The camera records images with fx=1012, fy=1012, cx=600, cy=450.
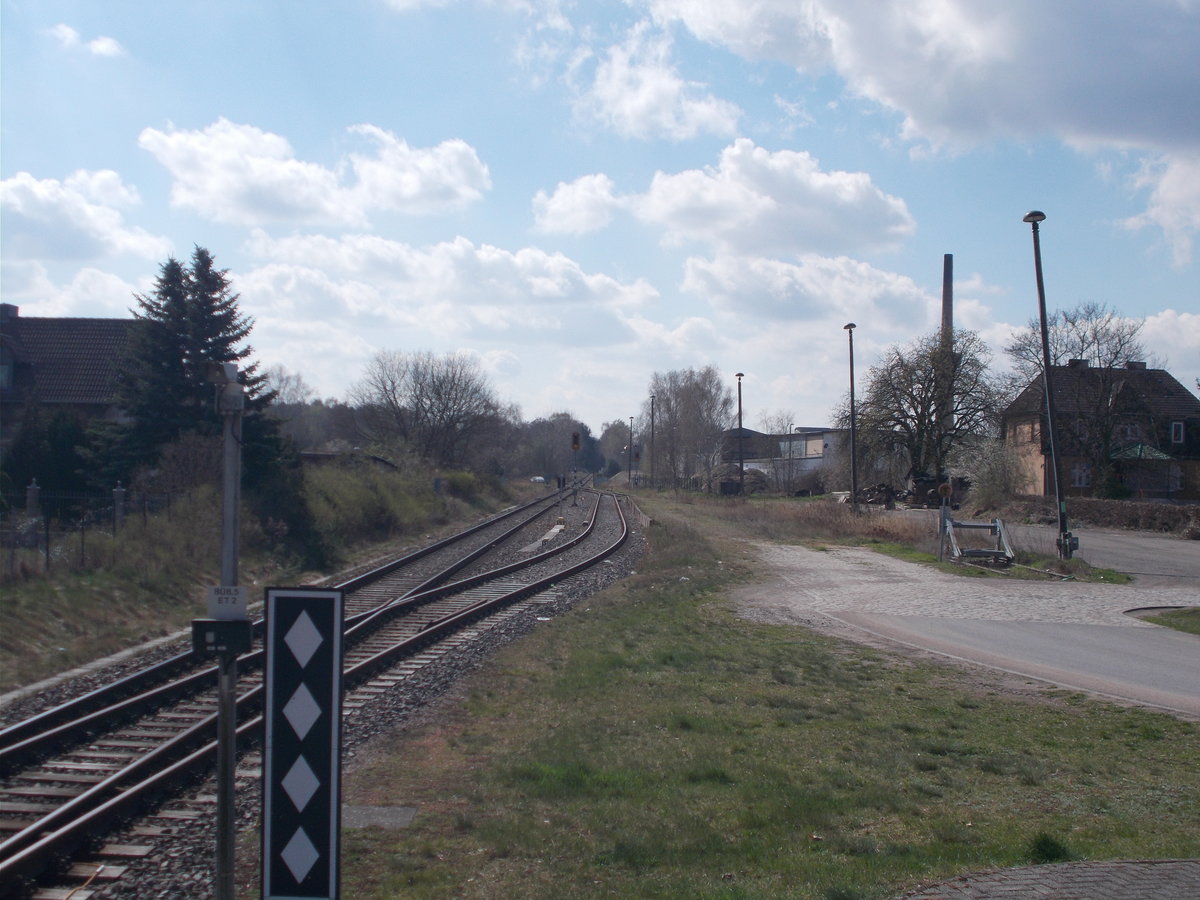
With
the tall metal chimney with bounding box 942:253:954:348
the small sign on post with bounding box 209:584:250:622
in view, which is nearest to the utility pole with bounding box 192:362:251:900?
the small sign on post with bounding box 209:584:250:622

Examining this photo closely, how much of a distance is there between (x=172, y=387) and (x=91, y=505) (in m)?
4.18

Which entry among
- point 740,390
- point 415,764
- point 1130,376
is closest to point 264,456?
point 415,764

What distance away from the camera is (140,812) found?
7.18m

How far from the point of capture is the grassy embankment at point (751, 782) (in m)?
5.66

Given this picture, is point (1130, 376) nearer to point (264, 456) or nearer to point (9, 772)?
point (264, 456)

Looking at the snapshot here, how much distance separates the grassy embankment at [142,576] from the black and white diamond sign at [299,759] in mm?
9525

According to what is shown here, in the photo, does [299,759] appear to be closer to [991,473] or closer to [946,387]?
[991,473]

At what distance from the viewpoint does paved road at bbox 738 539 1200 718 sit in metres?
12.6

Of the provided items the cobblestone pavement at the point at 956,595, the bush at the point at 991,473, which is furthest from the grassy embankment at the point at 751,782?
the bush at the point at 991,473

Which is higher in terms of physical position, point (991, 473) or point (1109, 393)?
point (1109, 393)

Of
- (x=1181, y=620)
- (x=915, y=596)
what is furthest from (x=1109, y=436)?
(x=1181, y=620)

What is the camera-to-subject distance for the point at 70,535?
19.5 metres

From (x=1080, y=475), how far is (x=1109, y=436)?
12.9 feet

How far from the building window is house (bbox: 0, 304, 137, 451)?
48041 mm
